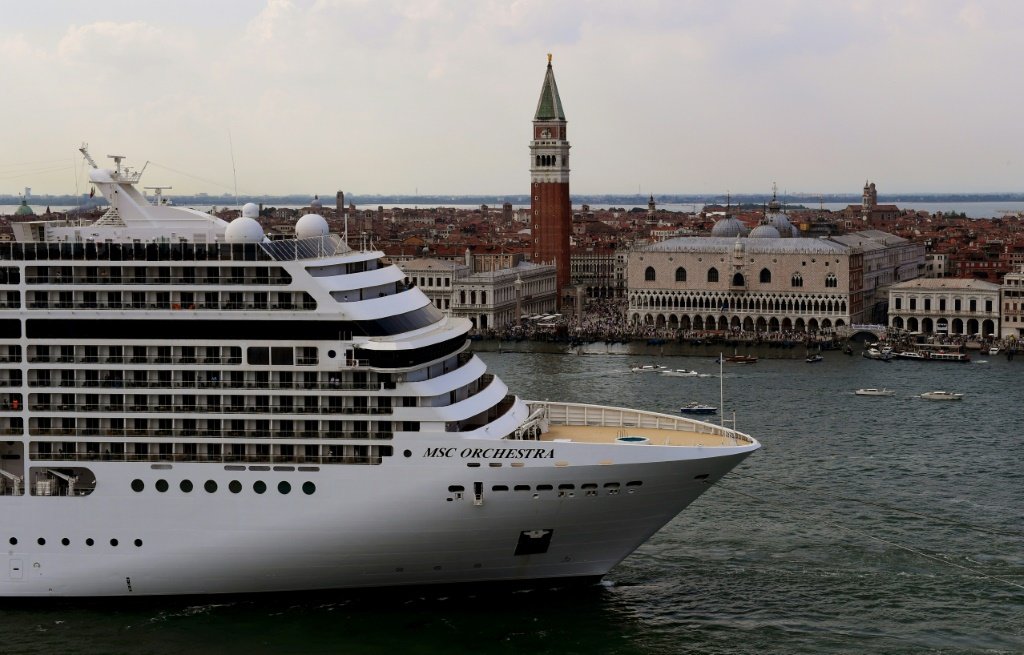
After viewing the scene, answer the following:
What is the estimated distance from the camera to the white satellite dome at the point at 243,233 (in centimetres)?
1719

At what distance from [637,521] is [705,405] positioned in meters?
18.0

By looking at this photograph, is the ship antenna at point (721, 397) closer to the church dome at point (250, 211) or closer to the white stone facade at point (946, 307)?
the church dome at point (250, 211)

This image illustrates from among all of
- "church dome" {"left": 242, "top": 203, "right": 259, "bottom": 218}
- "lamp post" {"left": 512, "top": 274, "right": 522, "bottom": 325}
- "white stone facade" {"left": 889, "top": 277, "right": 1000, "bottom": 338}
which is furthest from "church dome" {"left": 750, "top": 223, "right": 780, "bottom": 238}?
"church dome" {"left": 242, "top": 203, "right": 259, "bottom": 218}

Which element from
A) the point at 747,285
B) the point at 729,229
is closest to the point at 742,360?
the point at 747,285

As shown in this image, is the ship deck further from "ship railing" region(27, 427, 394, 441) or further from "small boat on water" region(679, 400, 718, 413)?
"small boat on water" region(679, 400, 718, 413)

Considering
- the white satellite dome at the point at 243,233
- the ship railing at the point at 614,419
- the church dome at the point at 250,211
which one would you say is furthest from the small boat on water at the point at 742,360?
the white satellite dome at the point at 243,233

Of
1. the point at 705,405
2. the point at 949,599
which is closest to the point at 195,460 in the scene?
the point at 949,599

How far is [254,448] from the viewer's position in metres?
16.7

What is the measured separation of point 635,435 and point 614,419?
2.73 ft

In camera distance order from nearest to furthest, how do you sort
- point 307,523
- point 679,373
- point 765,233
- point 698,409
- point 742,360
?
point 307,523 < point 698,409 < point 679,373 < point 742,360 < point 765,233

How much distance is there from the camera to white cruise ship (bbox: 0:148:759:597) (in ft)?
54.5

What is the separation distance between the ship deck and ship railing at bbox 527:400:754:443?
131 mm

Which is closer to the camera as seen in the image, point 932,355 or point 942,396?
point 942,396

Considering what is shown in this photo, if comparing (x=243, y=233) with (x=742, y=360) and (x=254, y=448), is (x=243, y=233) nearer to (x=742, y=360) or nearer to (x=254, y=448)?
(x=254, y=448)
